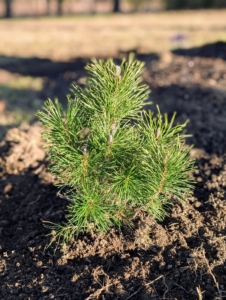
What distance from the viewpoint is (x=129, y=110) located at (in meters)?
2.64

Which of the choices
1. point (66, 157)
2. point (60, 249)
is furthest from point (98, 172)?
point (60, 249)

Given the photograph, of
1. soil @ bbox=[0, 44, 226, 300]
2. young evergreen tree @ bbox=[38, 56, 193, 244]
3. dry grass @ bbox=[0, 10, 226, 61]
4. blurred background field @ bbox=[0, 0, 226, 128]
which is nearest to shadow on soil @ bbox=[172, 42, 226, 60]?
blurred background field @ bbox=[0, 0, 226, 128]

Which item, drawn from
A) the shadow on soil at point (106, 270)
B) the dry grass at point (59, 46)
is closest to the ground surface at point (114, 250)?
the shadow on soil at point (106, 270)

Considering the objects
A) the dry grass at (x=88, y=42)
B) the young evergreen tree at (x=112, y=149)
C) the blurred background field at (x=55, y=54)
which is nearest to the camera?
the young evergreen tree at (x=112, y=149)

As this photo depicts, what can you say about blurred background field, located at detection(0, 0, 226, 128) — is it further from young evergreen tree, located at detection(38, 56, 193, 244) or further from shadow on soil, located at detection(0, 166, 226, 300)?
young evergreen tree, located at detection(38, 56, 193, 244)

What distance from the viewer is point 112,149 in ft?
8.46

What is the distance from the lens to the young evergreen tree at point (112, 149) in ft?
8.25

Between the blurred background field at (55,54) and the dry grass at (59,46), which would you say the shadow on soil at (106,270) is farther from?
the dry grass at (59,46)

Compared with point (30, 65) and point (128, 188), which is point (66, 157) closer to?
point (128, 188)

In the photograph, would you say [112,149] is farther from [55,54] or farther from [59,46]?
[59,46]

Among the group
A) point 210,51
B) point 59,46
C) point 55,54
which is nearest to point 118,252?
point 210,51

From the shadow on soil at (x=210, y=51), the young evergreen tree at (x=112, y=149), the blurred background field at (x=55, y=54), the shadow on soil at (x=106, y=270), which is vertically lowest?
the blurred background field at (x=55, y=54)

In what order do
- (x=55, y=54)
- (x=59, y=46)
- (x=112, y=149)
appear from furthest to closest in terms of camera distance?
(x=59, y=46), (x=55, y=54), (x=112, y=149)

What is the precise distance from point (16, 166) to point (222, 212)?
2106 millimetres
